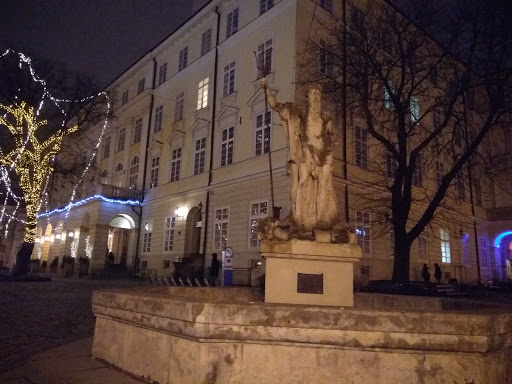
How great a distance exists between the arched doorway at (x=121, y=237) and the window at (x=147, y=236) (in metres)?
1.27

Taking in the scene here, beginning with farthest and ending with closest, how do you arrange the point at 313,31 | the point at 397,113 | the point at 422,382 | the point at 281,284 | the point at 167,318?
the point at 313,31, the point at 397,113, the point at 281,284, the point at 167,318, the point at 422,382

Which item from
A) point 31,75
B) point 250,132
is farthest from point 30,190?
point 250,132

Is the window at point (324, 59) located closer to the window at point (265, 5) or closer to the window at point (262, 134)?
the window at point (262, 134)

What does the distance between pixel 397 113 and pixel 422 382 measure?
1335cm

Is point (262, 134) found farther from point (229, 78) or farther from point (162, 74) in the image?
point (162, 74)

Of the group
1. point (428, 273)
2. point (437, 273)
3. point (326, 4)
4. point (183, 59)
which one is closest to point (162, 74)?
point (183, 59)

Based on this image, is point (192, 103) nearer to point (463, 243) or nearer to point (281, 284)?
point (463, 243)

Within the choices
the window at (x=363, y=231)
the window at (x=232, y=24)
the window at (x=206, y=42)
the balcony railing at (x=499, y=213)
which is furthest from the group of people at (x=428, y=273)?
the window at (x=206, y=42)

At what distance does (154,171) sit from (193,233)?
23.5ft

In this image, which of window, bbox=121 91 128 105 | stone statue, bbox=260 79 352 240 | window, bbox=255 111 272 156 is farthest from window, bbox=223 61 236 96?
stone statue, bbox=260 79 352 240

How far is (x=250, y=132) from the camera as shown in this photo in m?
22.6

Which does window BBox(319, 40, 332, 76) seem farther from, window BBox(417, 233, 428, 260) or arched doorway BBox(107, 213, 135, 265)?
arched doorway BBox(107, 213, 135, 265)

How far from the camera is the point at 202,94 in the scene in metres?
27.5

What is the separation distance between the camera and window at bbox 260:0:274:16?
2297cm
